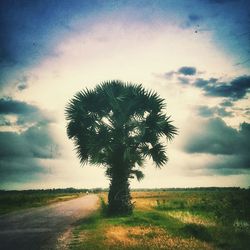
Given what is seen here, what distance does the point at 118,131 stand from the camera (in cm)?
2066

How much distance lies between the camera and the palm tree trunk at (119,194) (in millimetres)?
20609

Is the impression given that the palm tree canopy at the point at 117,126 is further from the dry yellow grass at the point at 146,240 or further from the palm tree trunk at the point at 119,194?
the dry yellow grass at the point at 146,240

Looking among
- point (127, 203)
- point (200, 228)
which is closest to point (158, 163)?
point (127, 203)

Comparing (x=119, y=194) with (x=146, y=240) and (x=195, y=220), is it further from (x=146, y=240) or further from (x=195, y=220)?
(x=146, y=240)

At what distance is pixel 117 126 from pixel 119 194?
15.2 feet

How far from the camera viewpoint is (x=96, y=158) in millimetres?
20234

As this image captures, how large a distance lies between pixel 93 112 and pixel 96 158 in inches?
142

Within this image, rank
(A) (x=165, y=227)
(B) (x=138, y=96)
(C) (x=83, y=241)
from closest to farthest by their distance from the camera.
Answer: (C) (x=83, y=241), (A) (x=165, y=227), (B) (x=138, y=96)

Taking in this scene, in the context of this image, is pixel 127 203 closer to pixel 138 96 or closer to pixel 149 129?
pixel 149 129

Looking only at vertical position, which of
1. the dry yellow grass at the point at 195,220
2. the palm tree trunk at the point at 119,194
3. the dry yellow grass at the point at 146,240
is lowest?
the dry yellow grass at the point at 146,240

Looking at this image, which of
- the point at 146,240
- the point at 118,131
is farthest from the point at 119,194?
the point at 146,240

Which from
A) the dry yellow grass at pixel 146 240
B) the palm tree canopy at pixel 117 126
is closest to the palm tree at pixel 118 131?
the palm tree canopy at pixel 117 126

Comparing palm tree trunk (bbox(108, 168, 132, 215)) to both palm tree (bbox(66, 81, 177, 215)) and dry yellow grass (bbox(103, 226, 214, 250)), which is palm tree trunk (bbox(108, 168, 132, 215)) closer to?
palm tree (bbox(66, 81, 177, 215))

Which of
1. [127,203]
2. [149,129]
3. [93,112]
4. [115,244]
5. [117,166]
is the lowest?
[115,244]
